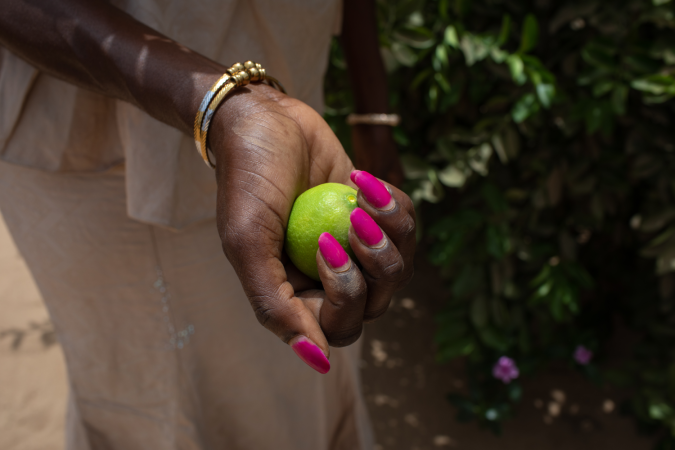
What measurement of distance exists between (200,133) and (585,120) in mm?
2036

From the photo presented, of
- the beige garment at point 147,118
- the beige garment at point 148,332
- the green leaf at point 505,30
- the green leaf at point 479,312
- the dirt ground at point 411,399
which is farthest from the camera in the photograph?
the dirt ground at point 411,399

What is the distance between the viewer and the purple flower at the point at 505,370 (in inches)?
120

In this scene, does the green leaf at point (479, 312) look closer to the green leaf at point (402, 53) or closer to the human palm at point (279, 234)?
the green leaf at point (402, 53)

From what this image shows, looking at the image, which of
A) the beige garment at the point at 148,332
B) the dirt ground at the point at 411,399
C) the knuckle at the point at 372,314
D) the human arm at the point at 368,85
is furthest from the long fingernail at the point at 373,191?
the dirt ground at the point at 411,399

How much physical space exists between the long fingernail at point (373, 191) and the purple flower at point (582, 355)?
8.03 feet

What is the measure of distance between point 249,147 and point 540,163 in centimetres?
195

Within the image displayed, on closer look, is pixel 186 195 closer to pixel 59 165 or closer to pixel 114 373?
pixel 59 165

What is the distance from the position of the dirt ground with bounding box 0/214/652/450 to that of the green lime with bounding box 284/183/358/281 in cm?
237

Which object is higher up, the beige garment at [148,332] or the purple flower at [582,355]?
the beige garment at [148,332]

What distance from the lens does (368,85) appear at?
226 centimetres

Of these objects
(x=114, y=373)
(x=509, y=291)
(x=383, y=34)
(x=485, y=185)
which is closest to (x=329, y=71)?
(x=383, y=34)

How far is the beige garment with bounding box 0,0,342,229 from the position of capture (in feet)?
5.00

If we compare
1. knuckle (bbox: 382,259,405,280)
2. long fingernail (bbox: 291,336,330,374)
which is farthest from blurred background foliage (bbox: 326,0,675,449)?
long fingernail (bbox: 291,336,330,374)

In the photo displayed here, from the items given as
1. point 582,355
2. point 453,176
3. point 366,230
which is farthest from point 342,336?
point 582,355
